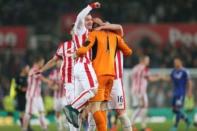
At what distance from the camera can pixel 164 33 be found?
33.3 meters

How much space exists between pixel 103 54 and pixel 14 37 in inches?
766

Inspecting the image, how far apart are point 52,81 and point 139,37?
1180 cm

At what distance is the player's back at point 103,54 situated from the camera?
14.0 metres

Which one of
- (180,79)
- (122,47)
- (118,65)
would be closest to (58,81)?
(180,79)

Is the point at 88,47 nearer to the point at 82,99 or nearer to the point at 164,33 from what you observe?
the point at 82,99

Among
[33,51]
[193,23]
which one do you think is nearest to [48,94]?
[33,51]

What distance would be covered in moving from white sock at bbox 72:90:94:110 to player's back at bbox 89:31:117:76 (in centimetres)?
43

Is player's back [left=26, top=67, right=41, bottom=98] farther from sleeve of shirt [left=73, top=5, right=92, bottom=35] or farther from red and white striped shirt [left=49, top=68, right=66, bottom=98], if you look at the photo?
sleeve of shirt [left=73, top=5, right=92, bottom=35]

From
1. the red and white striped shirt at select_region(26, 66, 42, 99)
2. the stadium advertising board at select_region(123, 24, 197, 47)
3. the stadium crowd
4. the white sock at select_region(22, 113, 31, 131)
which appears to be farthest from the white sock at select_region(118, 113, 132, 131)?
the stadium crowd

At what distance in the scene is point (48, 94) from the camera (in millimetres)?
30797

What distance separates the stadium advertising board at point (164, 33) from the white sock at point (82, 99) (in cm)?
1890

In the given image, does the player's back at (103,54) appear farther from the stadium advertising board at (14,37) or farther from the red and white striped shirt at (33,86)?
the stadium advertising board at (14,37)

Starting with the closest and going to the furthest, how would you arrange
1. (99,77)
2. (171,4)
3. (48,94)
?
(99,77)
(48,94)
(171,4)

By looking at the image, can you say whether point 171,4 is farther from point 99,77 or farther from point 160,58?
point 99,77
